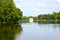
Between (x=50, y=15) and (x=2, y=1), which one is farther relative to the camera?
(x=50, y=15)

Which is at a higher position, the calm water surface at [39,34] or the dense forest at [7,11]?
the dense forest at [7,11]

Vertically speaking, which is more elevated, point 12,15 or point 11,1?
point 11,1

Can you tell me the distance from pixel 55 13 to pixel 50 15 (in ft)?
25.0

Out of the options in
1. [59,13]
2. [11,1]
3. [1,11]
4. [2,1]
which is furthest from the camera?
[59,13]

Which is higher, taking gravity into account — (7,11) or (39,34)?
(7,11)

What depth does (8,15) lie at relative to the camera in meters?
67.0

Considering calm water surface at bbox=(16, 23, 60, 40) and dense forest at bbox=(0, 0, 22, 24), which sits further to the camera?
dense forest at bbox=(0, 0, 22, 24)

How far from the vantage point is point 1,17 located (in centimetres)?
6331

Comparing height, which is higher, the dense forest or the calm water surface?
the dense forest

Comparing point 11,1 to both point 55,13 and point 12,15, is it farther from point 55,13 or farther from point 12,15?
point 55,13

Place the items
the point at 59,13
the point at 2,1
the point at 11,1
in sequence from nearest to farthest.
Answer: the point at 2,1 → the point at 11,1 → the point at 59,13

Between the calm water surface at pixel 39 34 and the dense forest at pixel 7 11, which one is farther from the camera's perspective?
the dense forest at pixel 7 11

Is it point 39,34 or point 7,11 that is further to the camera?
point 7,11

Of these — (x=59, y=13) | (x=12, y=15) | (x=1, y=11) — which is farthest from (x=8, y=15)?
(x=59, y=13)
